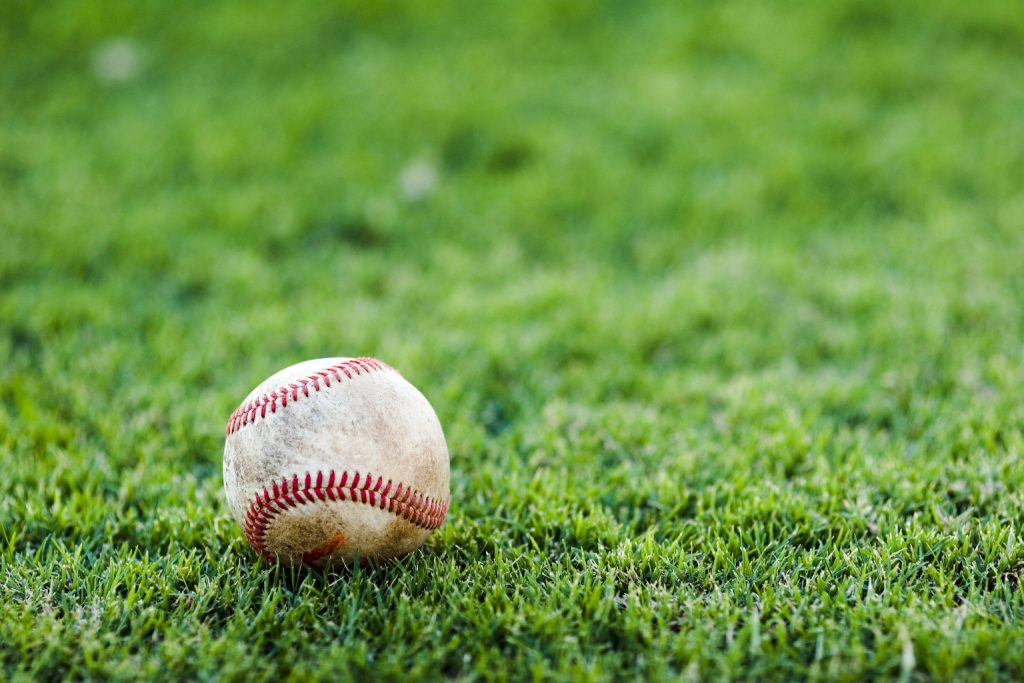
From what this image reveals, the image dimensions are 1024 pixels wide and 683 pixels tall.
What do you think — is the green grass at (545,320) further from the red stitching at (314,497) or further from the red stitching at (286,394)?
the red stitching at (286,394)

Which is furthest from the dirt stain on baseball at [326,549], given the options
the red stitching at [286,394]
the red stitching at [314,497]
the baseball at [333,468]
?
the red stitching at [286,394]

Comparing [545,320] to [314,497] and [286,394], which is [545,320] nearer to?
[286,394]

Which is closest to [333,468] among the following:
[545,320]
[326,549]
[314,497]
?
[314,497]

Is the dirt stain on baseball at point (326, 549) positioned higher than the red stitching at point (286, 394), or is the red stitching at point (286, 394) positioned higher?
the red stitching at point (286, 394)

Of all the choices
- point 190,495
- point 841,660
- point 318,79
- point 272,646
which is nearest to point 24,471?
point 190,495

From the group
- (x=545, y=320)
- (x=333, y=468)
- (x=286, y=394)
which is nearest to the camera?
Answer: (x=333, y=468)

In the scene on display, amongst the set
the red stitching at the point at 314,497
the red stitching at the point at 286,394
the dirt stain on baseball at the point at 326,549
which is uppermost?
the red stitching at the point at 286,394
